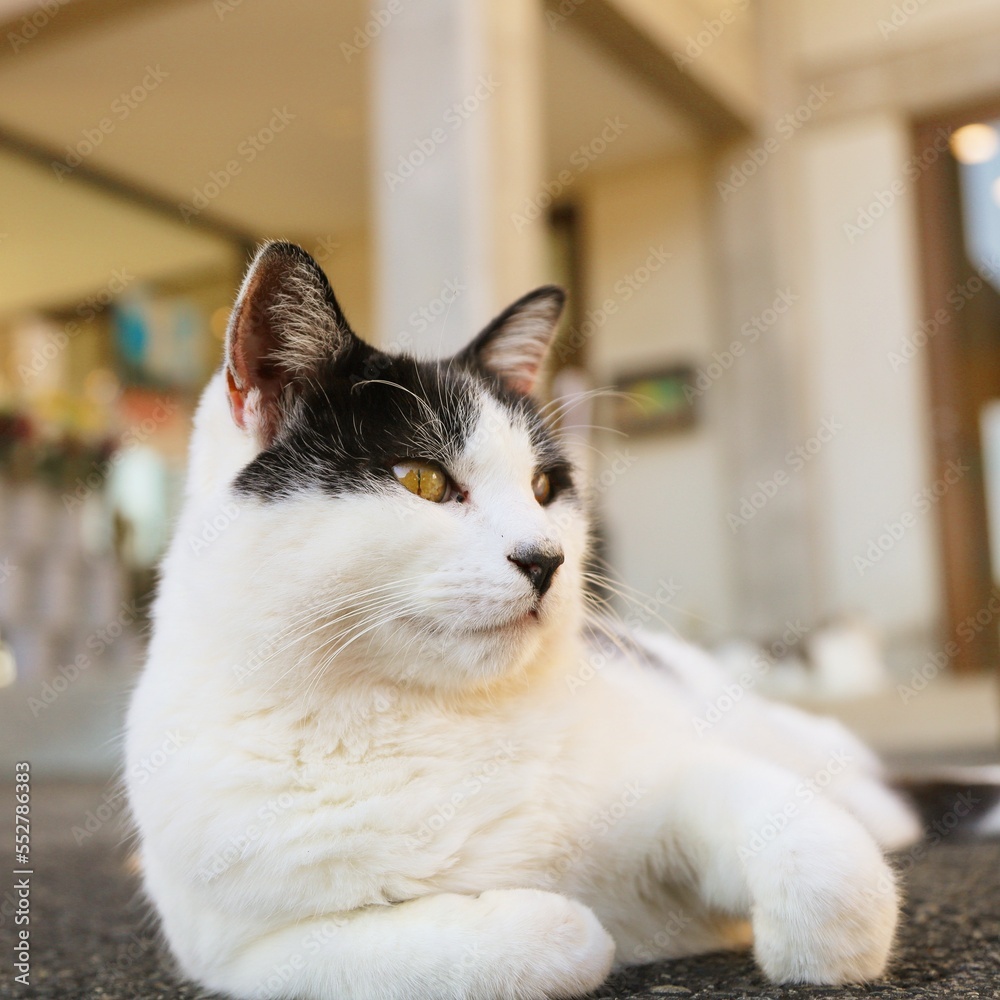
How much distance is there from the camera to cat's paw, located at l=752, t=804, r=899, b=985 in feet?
3.51

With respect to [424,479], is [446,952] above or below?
below

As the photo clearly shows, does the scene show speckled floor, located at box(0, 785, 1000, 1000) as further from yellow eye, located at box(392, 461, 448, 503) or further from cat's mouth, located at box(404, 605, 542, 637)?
yellow eye, located at box(392, 461, 448, 503)

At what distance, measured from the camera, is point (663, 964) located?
4.19 ft

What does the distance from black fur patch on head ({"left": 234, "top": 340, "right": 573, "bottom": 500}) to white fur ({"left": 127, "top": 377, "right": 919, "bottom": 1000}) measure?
3 cm

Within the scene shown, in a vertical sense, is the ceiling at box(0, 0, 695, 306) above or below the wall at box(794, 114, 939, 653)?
above

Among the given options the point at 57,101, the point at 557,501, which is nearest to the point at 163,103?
the point at 57,101

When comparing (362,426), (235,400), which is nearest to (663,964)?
(362,426)

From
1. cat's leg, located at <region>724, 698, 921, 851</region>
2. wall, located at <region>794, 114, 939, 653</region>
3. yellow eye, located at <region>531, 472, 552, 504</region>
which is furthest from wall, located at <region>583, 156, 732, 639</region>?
yellow eye, located at <region>531, 472, 552, 504</region>

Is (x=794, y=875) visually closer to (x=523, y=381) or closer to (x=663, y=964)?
(x=663, y=964)

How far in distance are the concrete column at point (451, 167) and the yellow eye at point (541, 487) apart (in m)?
2.56

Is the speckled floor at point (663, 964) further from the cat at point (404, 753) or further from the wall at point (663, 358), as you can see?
the wall at point (663, 358)

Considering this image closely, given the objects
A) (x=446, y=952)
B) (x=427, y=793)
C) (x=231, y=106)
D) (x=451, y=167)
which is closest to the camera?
(x=446, y=952)

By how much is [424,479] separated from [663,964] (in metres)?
0.65

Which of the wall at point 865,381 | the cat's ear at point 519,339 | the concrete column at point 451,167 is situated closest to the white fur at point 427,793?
the cat's ear at point 519,339
